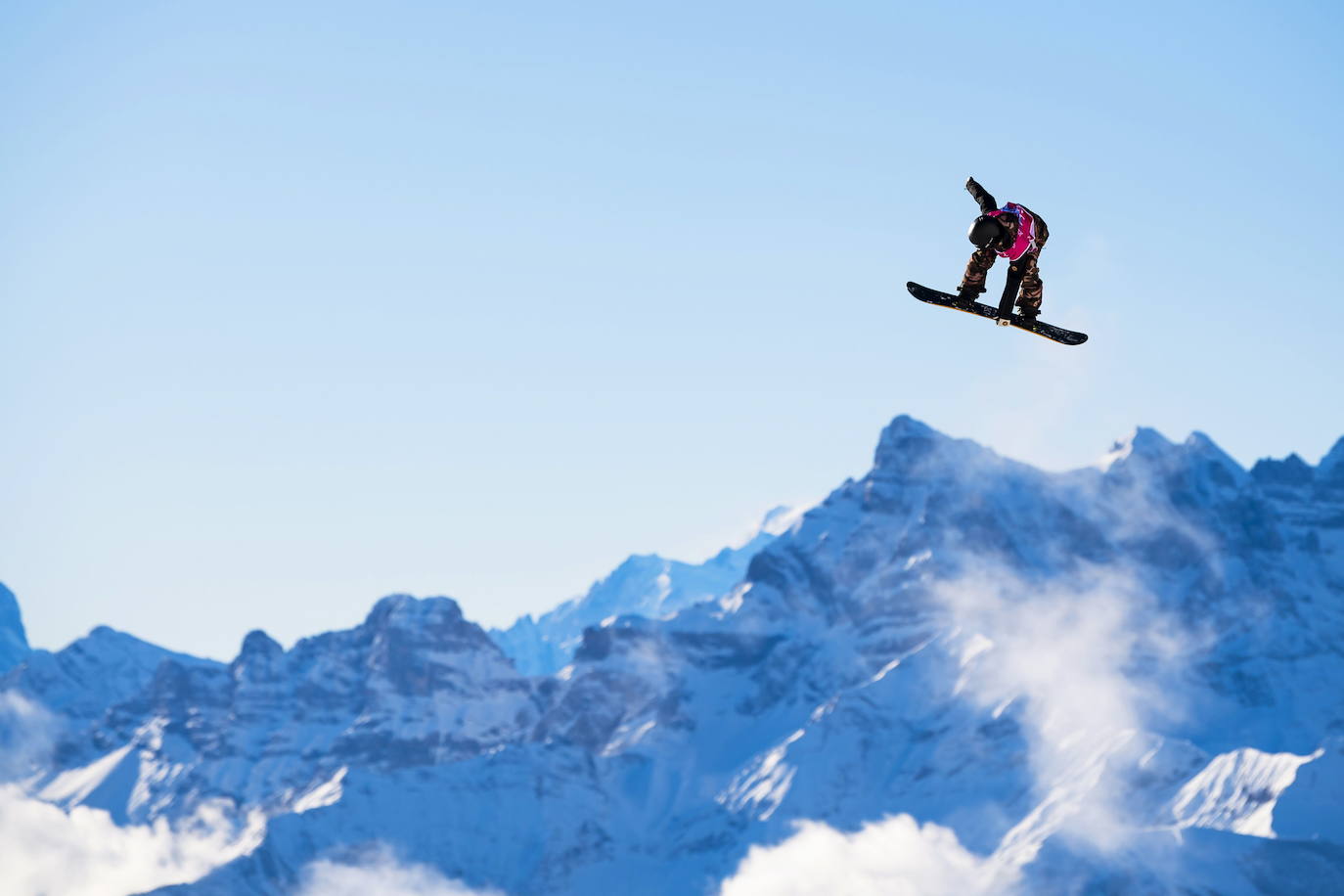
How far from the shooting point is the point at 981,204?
126 ft

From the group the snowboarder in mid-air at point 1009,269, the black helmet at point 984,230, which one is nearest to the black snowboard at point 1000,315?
the snowboarder in mid-air at point 1009,269

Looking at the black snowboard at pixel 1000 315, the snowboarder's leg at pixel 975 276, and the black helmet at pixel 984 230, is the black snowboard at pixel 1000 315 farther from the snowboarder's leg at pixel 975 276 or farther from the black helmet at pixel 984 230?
the black helmet at pixel 984 230

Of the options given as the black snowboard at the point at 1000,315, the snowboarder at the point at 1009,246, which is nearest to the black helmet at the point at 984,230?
the snowboarder at the point at 1009,246

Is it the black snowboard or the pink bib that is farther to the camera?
the black snowboard

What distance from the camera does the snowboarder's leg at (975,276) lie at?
40.4 meters

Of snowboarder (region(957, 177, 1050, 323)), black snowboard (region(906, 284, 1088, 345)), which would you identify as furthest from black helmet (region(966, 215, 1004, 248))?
black snowboard (region(906, 284, 1088, 345))

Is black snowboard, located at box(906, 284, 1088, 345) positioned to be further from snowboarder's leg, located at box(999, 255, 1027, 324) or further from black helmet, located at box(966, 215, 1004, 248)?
black helmet, located at box(966, 215, 1004, 248)

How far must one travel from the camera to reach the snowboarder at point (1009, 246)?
126 feet

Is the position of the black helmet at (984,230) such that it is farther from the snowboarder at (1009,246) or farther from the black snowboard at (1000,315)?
the black snowboard at (1000,315)

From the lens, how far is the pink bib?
38562 mm

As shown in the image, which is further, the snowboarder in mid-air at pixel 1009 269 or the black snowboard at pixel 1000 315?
the black snowboard at pixel 1000 315

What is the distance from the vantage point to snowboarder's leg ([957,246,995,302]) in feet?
132

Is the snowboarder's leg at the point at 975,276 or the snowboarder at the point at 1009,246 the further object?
the snowboarder's leg at the point at 975,276

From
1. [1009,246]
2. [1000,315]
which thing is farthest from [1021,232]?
[1000,315]
